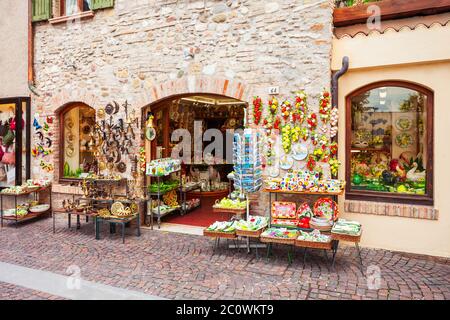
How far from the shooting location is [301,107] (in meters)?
5.94

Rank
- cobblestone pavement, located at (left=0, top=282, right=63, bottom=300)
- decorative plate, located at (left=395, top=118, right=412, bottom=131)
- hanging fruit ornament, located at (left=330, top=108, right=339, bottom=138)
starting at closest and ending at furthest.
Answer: cobblestone pavement, located at (left=0, top=282, right=63, bottom=300) < hanging fruit ornament, located at (left=330, top=108, right=339, bottom=138) < decorative plate, located at (left=395, top=118, right=412, bottom=131)

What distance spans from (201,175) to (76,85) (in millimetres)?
4233

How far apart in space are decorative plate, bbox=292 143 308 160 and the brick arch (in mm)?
1247

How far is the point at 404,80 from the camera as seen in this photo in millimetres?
5570

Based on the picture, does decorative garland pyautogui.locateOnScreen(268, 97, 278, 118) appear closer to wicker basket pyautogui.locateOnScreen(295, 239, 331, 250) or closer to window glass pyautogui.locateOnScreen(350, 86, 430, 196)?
window glass pyautogui.locateOnScreen(350, 86, 430, 196)

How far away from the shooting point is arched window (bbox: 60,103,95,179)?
Answer: 8371mm

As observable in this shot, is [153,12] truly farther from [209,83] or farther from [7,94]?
[7,94]

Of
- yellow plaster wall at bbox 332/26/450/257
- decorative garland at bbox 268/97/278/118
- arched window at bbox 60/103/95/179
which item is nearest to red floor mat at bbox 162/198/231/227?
arched window at bbox 60/103/95/179

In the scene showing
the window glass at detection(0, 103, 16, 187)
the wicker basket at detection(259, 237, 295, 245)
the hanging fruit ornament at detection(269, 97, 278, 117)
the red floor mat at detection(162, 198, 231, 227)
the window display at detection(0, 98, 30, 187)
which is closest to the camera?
the wicker basket at detection(259, 237, 295, 245)

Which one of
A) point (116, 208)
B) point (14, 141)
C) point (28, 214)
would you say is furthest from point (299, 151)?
point (14, 141)

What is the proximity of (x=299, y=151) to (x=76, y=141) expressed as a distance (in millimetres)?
5620

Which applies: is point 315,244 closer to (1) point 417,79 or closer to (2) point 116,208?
(1) point 417,79

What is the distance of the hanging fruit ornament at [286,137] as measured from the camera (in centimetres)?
603
